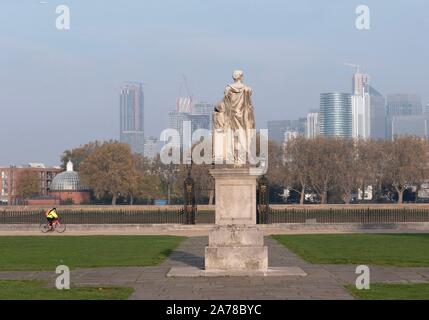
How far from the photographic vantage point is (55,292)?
1734 cm

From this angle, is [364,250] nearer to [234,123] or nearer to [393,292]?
[234,123]

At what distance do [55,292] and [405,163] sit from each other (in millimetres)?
91521

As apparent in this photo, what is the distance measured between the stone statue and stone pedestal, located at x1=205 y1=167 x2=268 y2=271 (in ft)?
1.66

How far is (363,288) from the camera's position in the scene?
58.2 ft

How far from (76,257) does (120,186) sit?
8549 centimetres

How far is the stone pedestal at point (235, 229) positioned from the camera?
20672mm

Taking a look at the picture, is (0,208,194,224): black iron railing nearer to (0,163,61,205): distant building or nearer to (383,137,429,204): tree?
(383,137,429,204): tree

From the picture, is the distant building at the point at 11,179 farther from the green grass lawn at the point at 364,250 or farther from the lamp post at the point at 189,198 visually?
the green grass lawn at the point at 364,250

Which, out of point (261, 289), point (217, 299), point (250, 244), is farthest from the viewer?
point (250, 244)

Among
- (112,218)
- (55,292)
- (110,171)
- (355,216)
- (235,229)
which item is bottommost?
(112,218)

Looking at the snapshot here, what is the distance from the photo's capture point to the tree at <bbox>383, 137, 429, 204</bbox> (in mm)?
104188

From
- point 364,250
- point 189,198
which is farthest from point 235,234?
point 189,198
